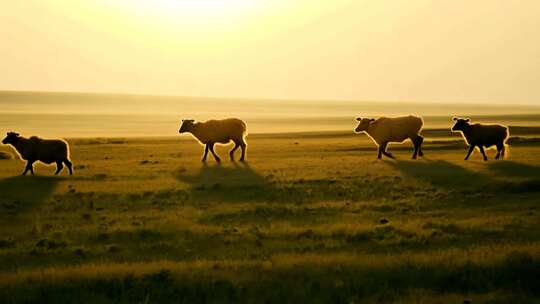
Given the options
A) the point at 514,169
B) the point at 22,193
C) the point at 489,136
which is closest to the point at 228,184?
the point at 22,193

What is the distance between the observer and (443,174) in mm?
26703

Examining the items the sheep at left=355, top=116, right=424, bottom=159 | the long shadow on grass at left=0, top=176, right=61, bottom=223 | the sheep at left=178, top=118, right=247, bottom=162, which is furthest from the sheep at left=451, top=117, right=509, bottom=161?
the long shadow on grass at left=0, top=176, right=61, bottom=223

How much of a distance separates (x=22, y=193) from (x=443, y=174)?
15.8 meters

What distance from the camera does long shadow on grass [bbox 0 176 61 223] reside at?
1952cm

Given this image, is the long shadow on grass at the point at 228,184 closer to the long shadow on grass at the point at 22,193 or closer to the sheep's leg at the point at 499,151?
the long shadow on grass at the point at 22,193

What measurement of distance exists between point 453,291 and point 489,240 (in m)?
3.76

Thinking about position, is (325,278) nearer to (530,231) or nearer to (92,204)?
(530,231)

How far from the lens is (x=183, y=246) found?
1520cm

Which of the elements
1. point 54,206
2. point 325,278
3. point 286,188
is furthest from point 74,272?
point 286,188

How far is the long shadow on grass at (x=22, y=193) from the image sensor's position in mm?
19516

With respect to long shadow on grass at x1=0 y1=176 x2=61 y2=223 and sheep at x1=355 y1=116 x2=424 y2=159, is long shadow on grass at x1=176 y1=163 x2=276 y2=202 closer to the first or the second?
long shadow on grass at x1=0 y1=176 x2=61 y2=223

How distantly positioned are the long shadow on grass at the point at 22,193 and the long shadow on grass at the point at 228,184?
5.00 metres

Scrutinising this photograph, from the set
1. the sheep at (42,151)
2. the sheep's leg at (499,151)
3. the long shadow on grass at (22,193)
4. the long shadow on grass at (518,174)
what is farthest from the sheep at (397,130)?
the long shadow on grass at (22,193)

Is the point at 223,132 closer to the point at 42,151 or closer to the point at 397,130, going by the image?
the point at 397,130
